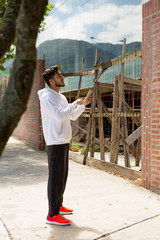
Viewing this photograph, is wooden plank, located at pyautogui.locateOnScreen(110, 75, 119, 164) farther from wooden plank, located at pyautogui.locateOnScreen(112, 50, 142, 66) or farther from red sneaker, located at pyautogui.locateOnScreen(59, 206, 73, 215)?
red sneaker, located at pyautogui.locateOnScreen(59, 206, 73, 215)

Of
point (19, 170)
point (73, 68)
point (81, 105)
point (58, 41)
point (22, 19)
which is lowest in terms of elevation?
point (19, 170)

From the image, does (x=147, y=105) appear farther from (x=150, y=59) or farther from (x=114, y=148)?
(x=114, y=148)

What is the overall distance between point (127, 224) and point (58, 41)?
22885 mm

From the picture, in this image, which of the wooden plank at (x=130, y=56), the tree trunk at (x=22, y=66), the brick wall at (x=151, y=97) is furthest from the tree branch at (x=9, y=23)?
the wooden plank at (x=130, y=56)

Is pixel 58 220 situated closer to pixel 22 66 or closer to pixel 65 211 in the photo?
pixel 65 211

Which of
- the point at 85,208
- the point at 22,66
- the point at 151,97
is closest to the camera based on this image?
the point at 22,66

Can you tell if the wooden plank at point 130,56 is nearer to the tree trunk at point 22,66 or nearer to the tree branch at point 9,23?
the tree branch at point 9,23

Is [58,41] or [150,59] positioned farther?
[58,41]

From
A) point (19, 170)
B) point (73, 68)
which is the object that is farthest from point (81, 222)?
point (73, 68)

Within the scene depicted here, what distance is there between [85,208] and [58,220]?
2.37 feet

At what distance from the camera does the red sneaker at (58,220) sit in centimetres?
348

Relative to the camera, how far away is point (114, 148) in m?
6.52

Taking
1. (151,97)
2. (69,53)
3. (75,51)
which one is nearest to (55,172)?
(151,97)

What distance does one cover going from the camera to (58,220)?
349 cm
